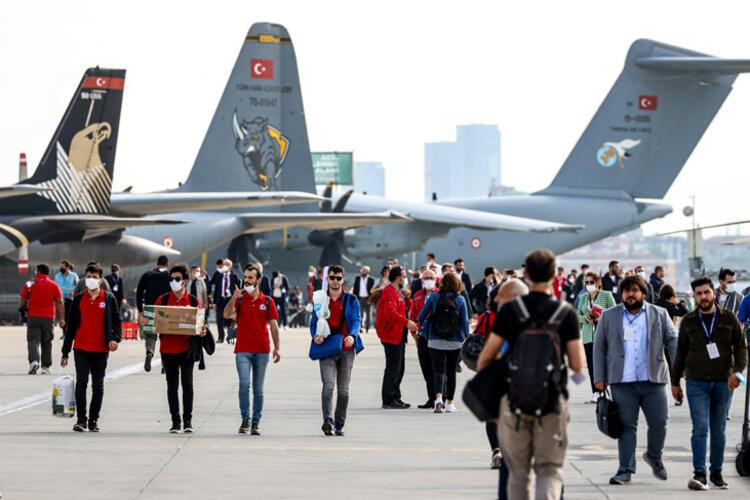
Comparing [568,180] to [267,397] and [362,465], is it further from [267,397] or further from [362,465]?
[362,465]

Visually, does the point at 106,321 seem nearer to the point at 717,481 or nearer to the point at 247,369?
the point at 247,369

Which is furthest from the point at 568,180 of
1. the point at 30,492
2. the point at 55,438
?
the point at 30,492

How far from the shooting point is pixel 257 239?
45062mm

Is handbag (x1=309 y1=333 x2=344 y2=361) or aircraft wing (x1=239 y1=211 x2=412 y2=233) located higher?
aircraft wing (x1=239 y1=211 x2=412 y2=233)

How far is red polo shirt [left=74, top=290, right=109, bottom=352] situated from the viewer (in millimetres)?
13688

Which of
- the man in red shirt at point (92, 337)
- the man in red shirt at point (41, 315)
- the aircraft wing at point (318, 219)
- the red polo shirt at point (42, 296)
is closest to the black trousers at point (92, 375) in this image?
the man in red shirt at point (92, 337)

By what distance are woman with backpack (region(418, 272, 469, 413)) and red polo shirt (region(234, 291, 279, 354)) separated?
2536 millimetres

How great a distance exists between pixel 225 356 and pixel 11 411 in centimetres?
1022

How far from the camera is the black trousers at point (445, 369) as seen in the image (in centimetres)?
1578

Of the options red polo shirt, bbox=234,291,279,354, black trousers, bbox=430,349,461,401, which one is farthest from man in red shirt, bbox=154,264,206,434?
black trousers, bbox=430,349,461,401

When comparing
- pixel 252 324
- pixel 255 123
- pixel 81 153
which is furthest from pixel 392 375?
pixel 255 123

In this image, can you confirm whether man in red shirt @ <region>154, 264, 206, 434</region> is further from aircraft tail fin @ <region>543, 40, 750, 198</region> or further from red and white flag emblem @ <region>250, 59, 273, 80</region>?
aircraft tail fin @ <region>543, 40, 750, 198</region>

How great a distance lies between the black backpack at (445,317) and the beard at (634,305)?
5194mm

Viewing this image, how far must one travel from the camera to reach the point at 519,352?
7074 millimetres
